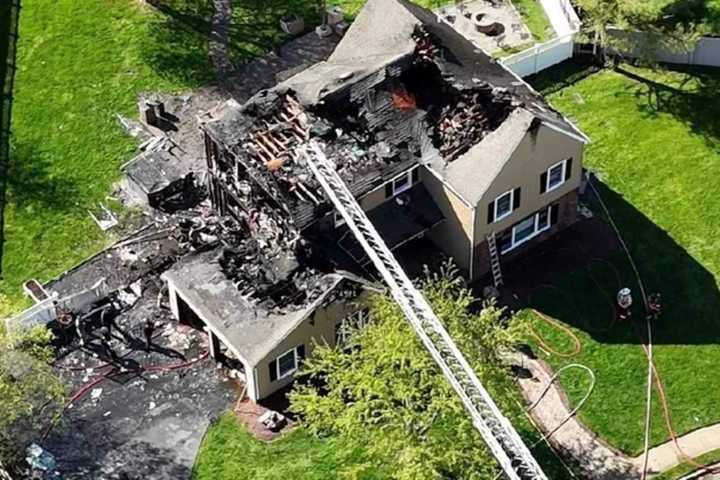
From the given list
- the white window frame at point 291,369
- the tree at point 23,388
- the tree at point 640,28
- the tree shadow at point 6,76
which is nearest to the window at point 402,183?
the white window frame at point 291,369

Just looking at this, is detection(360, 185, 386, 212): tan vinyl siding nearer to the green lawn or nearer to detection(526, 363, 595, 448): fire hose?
the green lawn

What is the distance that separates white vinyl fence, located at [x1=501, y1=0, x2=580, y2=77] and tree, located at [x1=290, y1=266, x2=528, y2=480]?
2017 cm

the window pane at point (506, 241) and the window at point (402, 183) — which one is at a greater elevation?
the window at point (402, 183)

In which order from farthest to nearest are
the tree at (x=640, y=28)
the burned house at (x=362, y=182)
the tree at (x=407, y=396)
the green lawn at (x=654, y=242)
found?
1. the tree at (x=640, y=28)
2. the green lawn at (x=654, y=242)
3. the burned house at (x=362, y=182)
4. the tree at (x=407, y=396)

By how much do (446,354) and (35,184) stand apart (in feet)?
82.8

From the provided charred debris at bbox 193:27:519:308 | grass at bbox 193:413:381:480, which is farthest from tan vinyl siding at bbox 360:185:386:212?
grass at bbox 193:413:381:480

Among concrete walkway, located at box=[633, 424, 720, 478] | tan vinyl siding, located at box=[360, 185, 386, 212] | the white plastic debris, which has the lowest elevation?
concrete walkway, located at box=[633, 424, 720, 478]

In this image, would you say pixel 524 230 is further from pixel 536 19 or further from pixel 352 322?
pixel 536 19

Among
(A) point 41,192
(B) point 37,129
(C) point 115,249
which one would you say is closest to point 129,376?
(C) point 115,249

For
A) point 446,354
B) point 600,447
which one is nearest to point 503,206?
point 600,447

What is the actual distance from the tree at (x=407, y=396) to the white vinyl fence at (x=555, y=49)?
794 inches

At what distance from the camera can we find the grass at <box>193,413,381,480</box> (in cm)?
4906

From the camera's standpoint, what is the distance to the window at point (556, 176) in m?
55.0

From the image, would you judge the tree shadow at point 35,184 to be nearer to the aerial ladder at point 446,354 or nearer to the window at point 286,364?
the window at point 286,364
